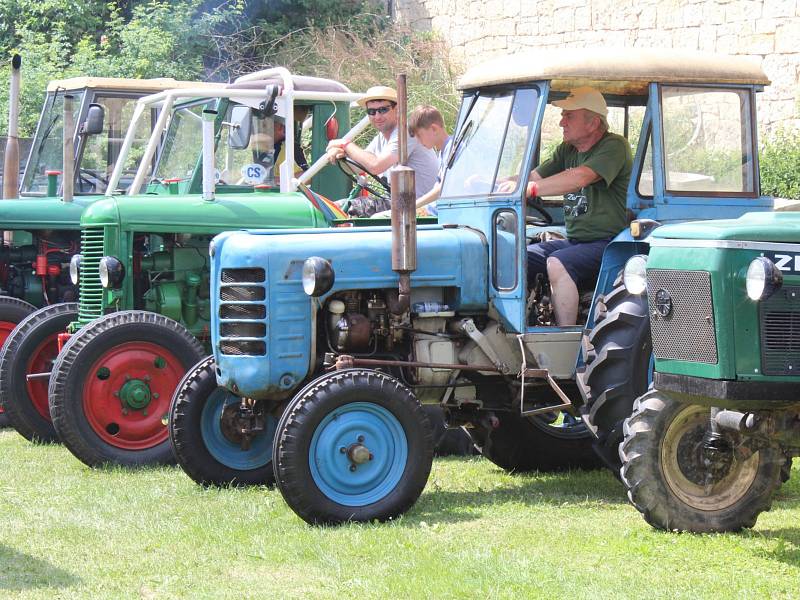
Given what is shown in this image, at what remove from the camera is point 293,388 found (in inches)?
270

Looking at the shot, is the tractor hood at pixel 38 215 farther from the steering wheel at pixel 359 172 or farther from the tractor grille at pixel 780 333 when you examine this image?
the tractor grille at pixel 780 333

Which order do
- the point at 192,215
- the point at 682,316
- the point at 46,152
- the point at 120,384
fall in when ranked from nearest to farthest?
the point at 682,316 → the point at 120,384 → the point at 192,215 → the point at 46,152

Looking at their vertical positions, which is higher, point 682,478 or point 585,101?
point 585,101

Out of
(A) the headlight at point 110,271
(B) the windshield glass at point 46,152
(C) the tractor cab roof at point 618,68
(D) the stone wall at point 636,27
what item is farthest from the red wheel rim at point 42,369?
(D) the stone wall at point 636,27

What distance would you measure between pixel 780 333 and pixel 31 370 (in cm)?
556

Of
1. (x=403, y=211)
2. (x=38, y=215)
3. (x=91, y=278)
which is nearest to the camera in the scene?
(x=403, y=211)

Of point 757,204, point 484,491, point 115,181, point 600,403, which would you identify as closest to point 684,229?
point 600,403

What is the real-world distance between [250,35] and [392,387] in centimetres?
1660

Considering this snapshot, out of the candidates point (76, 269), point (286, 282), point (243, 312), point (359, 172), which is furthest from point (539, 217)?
point (76, 269)

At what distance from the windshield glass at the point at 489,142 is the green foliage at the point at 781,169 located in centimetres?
755

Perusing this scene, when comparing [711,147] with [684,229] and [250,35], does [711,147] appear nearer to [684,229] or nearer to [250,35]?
[684,229]

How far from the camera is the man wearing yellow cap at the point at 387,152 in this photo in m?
8.79

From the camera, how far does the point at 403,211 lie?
6582 millimetres

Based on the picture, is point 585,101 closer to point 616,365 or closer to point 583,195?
point 583,195
